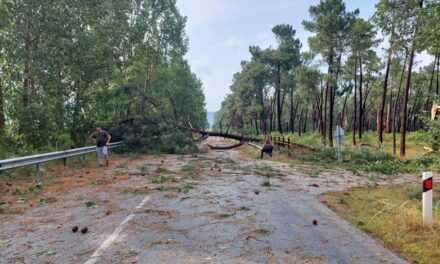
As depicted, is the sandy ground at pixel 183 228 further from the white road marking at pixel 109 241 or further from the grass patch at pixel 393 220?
the grass patch at pixel 393 220

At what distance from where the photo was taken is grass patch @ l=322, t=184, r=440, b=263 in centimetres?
503

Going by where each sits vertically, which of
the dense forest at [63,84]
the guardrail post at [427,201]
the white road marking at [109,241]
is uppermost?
the dense forest at [63,84]

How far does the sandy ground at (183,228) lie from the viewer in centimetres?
460

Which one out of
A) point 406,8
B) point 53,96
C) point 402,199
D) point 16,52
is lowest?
point 402,199

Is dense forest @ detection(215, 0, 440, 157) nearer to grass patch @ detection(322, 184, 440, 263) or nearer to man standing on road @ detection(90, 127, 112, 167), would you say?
grass patch @ detection(322, 184, 440, 263)

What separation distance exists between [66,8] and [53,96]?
4809 mm

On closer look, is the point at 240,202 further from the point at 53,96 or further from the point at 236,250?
the point at 53,96

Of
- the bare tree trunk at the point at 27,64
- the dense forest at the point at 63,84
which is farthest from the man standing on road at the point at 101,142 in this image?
the bare tree trunk at the point at 27,64

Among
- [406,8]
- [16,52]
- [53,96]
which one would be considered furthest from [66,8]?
[406,8]

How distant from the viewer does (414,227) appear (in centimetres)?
592

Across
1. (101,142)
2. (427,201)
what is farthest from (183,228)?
(101,142)

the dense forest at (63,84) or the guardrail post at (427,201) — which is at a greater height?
the dense forest at (63,84)

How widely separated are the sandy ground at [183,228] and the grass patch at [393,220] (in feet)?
1.12

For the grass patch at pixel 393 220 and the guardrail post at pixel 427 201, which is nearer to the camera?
the grass patch at pixel 393 220
